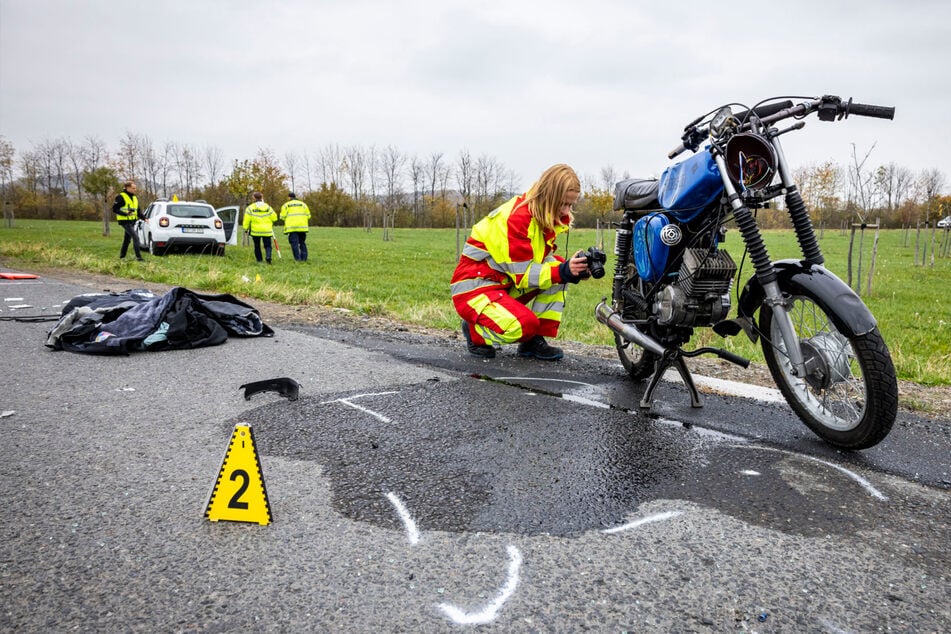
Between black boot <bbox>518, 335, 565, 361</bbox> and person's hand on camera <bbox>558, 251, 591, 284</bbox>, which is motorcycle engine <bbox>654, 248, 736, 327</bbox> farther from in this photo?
black boot <bbox>518, 335, 565, 361</bbox>

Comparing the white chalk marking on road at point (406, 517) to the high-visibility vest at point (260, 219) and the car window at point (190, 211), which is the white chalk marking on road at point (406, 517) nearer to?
the high-visibility vest at point (260, 219)

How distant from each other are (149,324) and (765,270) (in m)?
4.76

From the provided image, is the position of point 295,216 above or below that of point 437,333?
above

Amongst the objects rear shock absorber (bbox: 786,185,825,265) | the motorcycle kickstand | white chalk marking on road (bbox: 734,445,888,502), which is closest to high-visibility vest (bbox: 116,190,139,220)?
the motorcycle kickstand

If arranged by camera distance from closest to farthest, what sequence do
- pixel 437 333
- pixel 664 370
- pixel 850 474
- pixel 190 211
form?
1. pixel 850 474
2. pixel 664 370
3. pixel 437 333
4. pixel 190 211

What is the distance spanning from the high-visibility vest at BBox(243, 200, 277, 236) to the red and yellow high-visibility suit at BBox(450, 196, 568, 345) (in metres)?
12.9

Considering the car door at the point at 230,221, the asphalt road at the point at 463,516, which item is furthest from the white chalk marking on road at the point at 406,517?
the car door at the point at 230,221

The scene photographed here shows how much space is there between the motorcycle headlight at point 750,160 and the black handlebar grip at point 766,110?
241 millimetres

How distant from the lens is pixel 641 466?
290 cm

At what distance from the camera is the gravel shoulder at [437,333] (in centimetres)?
424

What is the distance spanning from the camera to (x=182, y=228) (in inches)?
686

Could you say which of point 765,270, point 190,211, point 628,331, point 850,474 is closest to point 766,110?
point 765,270

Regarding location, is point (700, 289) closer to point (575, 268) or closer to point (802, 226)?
point (802, 226)

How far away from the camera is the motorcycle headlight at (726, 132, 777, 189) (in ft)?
10.2
